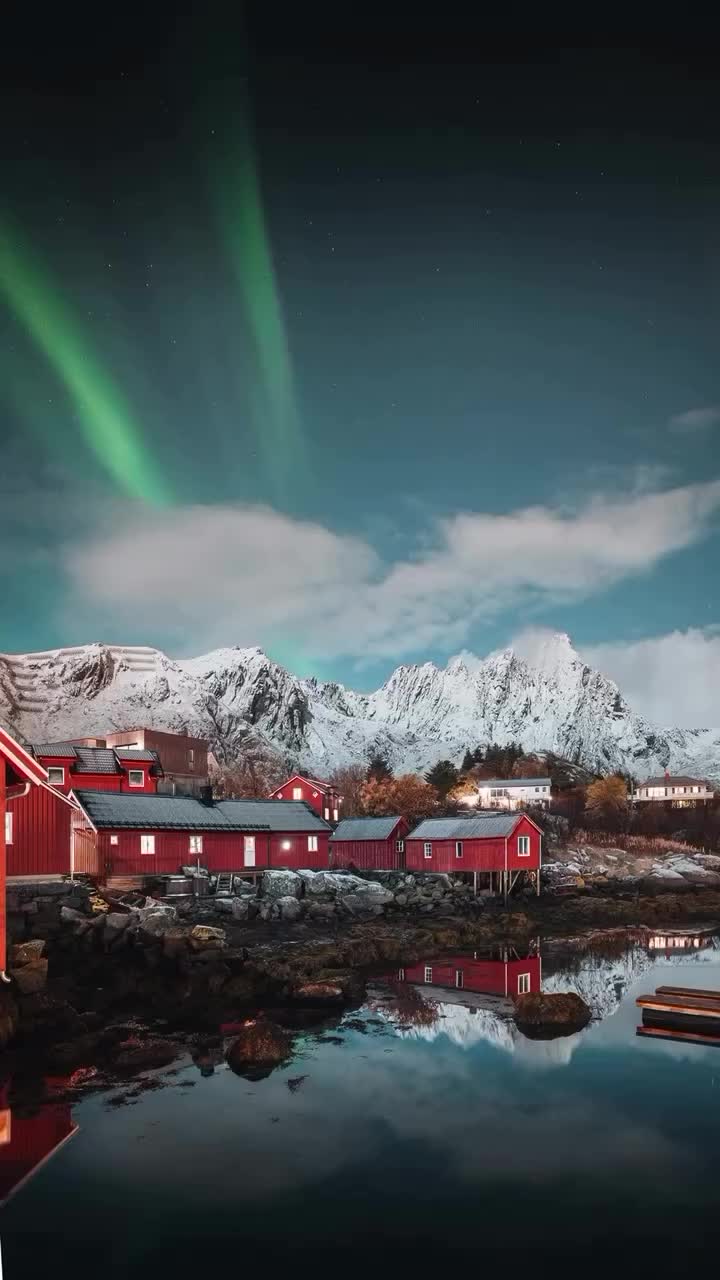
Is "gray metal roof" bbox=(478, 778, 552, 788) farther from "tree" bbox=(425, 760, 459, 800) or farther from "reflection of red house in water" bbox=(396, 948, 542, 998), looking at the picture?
"reflection of red house in water" bbox=(396, 948, 542, 998)

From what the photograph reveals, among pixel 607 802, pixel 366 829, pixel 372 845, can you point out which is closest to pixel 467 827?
pixel 372 845

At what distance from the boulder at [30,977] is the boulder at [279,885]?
80.4ft

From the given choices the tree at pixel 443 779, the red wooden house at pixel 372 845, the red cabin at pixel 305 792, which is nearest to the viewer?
the red wooden house at pixel 372 845

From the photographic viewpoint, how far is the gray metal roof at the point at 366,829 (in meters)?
63.4

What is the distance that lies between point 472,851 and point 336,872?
9.90 metres

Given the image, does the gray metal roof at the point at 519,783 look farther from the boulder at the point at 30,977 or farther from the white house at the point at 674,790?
the boulder at the point at 30,977

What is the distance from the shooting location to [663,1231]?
444 inches

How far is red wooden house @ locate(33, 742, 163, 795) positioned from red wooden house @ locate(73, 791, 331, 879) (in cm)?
658

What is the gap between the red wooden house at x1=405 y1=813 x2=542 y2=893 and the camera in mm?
58031

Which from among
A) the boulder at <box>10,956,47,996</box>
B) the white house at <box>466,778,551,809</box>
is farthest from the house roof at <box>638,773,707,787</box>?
the boulder at <box>10,956,47,996</box>

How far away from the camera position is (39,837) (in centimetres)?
4325

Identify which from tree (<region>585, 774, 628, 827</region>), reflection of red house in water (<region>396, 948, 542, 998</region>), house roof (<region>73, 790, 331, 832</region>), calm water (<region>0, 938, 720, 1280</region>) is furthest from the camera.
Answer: tree (<region>585, 774, 628, 827</region>)

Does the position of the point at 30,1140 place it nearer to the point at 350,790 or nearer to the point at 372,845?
the point at 372,845

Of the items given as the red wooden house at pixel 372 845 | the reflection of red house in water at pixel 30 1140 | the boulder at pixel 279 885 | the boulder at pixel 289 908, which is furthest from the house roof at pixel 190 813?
the reflection of red house in water at pixel 30 1140
